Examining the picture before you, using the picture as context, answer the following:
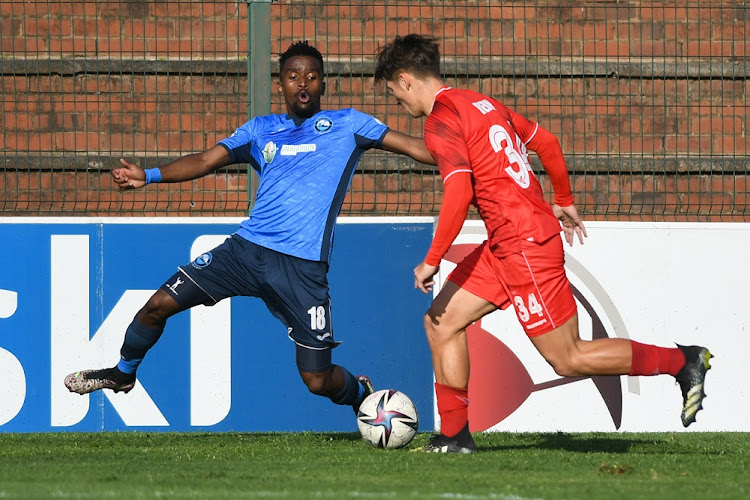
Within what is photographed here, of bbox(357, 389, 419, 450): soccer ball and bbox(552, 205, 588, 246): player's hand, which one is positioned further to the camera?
bbox(357, 389, 419, 450): soccer ball

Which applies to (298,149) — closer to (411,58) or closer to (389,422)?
(411,58)

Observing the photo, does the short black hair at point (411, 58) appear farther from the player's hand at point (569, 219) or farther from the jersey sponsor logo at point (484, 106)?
the player's hand at point (569, 219)

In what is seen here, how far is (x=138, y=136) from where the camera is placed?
410 inches

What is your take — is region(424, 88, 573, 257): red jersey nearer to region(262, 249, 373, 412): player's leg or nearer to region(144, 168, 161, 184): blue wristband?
region(262, 249, 373, 412): player's leg

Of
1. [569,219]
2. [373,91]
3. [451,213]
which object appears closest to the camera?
[451,213]

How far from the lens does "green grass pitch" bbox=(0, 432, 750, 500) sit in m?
4.91

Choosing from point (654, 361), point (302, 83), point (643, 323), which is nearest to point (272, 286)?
point (302, 83)

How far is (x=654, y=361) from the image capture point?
6.12 metres

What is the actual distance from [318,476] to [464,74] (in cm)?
534

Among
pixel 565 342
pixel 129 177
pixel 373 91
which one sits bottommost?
pixel 565 342

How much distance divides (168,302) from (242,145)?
108 centimetres

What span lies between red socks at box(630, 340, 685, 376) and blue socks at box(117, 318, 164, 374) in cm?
278

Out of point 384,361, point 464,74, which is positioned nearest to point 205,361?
point 384,361

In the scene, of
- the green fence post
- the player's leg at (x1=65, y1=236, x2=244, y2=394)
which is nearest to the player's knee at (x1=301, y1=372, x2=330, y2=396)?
the player's leg at (x1=65, y1=236, x2=244, y2=394)
